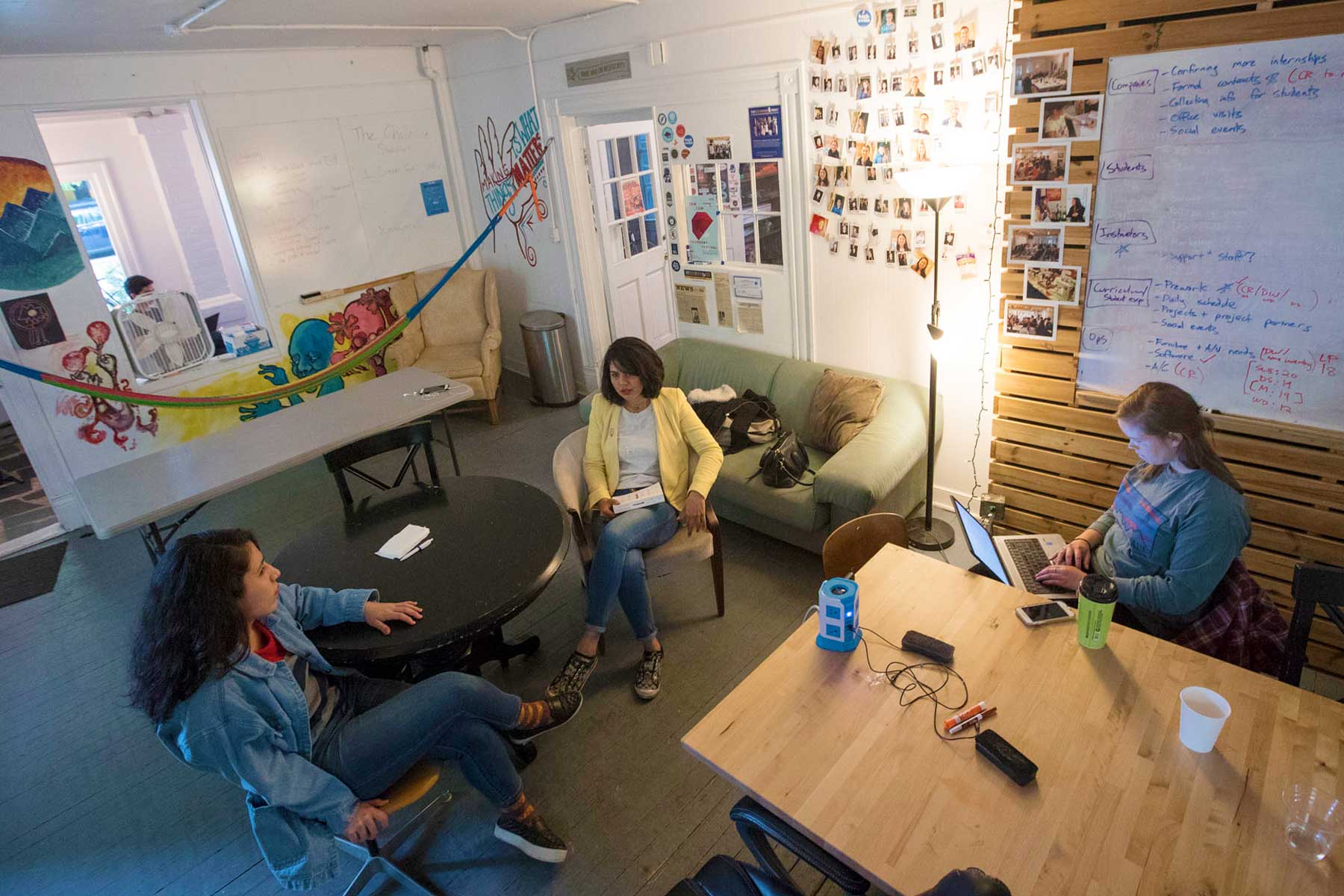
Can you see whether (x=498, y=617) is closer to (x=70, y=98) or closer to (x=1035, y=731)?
(x=1035, y=731)

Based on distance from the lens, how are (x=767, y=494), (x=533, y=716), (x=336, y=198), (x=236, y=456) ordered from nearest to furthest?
(x=533, y=716)
(x=767, y=494)
(x=236, y=456)
(x=336, y=198)

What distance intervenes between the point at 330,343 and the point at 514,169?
1.90 meters

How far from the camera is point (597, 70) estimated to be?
4.54 meters

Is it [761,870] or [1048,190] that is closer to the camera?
[761,870]

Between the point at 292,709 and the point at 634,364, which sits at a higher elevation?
the point at 634,364

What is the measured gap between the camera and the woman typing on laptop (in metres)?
1.93

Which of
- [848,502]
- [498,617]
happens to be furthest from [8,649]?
[848,502]

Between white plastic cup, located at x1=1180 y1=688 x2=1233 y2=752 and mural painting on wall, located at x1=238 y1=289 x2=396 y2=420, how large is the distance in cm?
529

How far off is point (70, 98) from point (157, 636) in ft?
13.9

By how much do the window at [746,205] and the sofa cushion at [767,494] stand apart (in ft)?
3.84

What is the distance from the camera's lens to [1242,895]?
127 centimetres

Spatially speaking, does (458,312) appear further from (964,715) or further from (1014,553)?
(964,715)

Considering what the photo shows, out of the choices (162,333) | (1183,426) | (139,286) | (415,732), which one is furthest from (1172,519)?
(139,286)

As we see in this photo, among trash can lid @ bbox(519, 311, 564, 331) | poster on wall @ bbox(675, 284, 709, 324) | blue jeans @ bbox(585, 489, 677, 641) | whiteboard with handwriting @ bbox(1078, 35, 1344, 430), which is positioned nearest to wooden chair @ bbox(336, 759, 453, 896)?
blue jeans @ bbox(585, 489, 677, 641)
